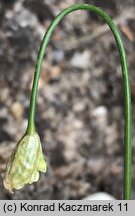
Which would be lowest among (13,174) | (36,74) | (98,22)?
(13,174)

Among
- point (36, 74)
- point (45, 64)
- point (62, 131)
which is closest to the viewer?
point (36, 74)

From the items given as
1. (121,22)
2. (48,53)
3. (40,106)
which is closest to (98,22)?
(121,22)

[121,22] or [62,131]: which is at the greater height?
[121,22]

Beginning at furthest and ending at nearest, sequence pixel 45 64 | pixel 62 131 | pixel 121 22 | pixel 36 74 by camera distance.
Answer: pixel 121 22
pixel 45 64
pixel 62 131
pixel 36 74

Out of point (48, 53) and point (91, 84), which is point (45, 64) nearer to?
point (48, 53)

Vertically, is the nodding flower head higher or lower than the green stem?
lower

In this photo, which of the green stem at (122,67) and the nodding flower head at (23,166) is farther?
the nodding flower head at (23,166)

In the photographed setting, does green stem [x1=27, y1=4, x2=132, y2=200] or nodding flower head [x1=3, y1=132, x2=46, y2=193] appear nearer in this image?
green stem [x1=27, y1=4, x2=132, y2=200]

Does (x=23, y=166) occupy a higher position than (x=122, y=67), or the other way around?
(x=122, y=67)
